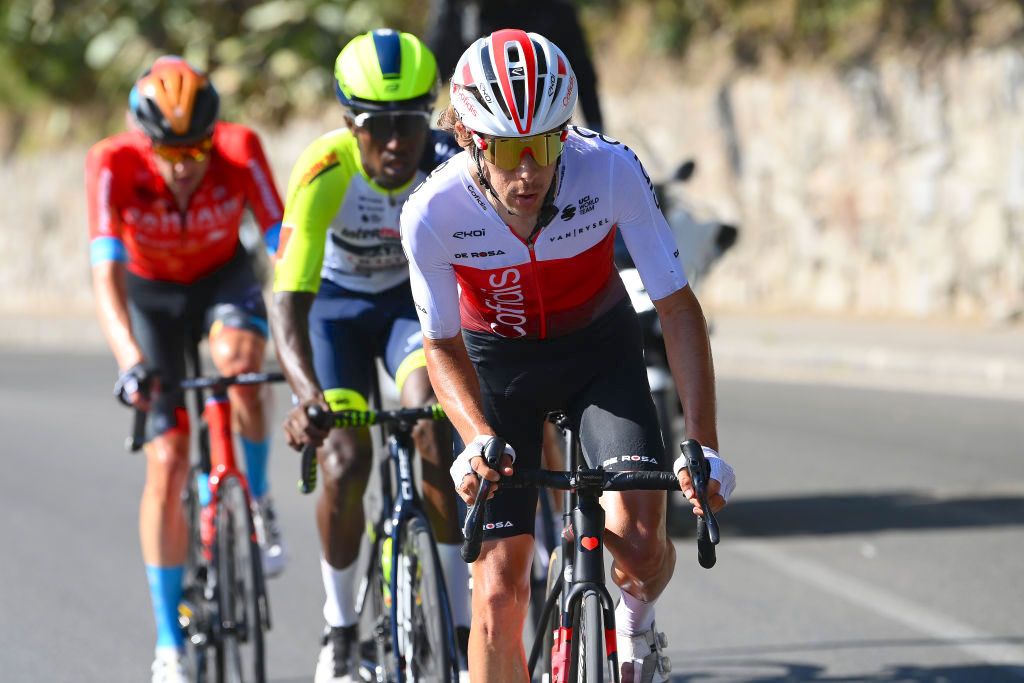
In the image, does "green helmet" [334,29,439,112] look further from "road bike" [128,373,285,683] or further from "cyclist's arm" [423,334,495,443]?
"cyclist's arm" [423,334,495,443]

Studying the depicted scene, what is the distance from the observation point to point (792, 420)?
11.7 meters

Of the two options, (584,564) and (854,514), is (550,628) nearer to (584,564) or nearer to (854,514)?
(584,564)

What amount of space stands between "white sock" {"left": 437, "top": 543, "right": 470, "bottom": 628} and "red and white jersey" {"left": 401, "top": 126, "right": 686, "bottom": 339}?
1.10 metres

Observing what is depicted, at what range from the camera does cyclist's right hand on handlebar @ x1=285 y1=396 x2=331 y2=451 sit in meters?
4.59

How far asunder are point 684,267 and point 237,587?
9.45ft

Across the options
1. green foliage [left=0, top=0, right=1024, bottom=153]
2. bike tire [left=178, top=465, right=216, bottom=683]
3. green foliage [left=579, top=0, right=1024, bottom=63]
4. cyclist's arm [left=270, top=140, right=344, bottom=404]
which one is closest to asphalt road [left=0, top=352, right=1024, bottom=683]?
bike tire [left=178, top=465, right=216, bottom=683]

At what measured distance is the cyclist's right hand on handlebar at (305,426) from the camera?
4594mm

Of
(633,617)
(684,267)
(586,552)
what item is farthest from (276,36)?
(586,552)

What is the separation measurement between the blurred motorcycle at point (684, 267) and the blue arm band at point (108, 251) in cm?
231

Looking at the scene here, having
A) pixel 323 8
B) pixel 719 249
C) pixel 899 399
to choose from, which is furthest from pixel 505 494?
pixel 323 8

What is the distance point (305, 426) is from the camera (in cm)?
459

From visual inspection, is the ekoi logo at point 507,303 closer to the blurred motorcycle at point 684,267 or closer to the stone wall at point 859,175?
the blurred motorcycle at point 684,267

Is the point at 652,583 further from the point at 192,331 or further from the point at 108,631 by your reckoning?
the point at 108,631

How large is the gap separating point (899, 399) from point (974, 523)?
14.6ft
